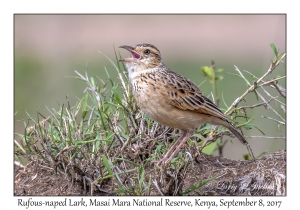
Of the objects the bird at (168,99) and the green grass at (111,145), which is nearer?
the green grass at (111,145)

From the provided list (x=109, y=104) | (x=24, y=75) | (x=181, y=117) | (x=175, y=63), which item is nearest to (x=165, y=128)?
(x=181, y=117)

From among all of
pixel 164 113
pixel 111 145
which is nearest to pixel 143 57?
pixel 164 113

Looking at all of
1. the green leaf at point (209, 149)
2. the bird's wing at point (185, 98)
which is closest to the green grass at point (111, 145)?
the bird's wing at point (185, 98)

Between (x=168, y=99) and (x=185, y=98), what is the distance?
11.9 inches

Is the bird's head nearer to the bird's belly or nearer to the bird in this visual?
the bird

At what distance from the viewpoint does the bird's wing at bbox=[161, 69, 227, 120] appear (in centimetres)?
778

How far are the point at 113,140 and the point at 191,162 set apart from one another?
102cm

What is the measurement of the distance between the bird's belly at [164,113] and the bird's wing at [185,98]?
77mm

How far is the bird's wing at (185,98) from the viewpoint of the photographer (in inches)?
306

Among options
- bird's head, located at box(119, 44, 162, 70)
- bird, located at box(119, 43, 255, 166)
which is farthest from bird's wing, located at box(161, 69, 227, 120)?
Answer: bird's head, located at box(119, 44, 162, 70)

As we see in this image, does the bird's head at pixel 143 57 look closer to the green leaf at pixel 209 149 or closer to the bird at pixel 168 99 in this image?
the bird at pixel 168 99

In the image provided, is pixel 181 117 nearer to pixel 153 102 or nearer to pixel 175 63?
pixel 153 102

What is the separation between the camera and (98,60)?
1024 inches
